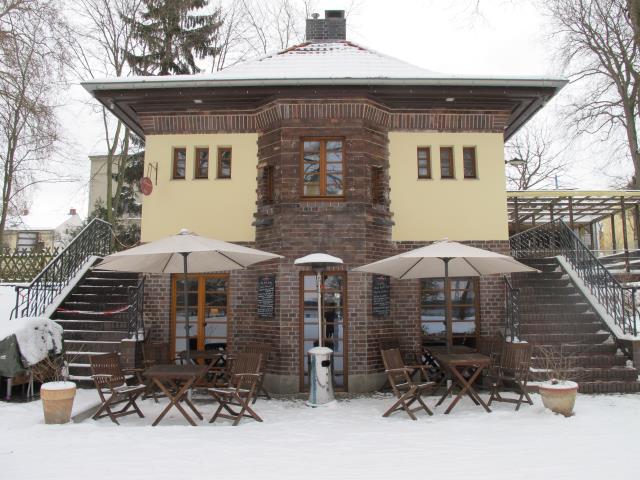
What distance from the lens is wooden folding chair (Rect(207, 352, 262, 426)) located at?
6883mm

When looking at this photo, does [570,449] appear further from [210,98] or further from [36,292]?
[36,292]

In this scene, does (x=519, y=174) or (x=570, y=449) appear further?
(x=519, y=174)

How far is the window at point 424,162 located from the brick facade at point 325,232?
0.46 meters

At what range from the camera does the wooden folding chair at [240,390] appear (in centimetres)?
688

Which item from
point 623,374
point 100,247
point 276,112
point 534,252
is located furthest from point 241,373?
point 534,252

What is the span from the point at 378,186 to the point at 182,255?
4069 mm

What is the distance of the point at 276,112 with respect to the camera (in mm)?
9742

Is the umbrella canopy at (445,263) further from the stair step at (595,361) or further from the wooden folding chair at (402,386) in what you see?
the stair step at (595,361)

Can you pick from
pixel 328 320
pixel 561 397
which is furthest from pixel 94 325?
pixel 561 397

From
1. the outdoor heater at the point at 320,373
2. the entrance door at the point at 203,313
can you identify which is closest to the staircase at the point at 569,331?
the outdoor heater at the point at 320,373

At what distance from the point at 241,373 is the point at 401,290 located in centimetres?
384

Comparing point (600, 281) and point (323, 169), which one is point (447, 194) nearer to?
point (323, 169)

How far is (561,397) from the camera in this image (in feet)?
22.8

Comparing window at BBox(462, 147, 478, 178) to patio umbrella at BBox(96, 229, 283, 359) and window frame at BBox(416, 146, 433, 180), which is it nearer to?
window frame at BBox(416, 146, 433, 180)
